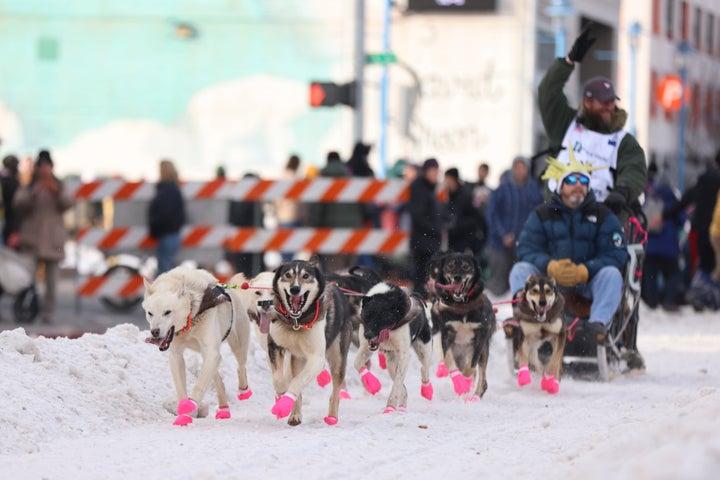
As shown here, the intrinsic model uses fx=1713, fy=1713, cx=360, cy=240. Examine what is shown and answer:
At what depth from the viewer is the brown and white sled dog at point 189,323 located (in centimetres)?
854

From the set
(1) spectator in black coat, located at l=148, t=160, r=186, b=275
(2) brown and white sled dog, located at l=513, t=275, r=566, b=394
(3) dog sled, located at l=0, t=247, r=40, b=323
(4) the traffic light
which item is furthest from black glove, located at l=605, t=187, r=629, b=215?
(4) the traffic light

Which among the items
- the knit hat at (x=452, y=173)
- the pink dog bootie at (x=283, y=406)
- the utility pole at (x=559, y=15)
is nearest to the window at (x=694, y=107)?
the utility pole at (x=559, y=15)

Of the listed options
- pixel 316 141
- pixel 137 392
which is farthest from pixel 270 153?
pixel 137 392

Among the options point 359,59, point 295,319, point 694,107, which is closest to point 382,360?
point 295,319

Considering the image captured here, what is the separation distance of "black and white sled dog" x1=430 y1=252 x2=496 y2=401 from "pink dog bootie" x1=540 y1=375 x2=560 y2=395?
17.2 inches

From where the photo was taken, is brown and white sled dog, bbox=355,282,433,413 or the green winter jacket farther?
the green winter jacket

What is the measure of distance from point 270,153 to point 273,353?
23929 millimetres

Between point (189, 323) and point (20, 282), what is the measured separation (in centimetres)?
797

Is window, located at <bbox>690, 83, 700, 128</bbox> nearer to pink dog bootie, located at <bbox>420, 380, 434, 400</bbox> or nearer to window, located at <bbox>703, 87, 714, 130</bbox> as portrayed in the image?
window, located at <bbox>703, 87, 714, 130</bbox>

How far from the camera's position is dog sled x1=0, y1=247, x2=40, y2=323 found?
53.4 feet

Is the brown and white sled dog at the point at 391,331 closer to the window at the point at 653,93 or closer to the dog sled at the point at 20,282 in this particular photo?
the dog sled at the point at 20,282

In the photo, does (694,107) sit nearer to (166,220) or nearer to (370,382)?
(166,220)

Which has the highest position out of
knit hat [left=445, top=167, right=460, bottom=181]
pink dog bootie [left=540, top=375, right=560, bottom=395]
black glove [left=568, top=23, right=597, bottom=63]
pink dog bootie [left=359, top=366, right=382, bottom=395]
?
black glove [left=568, top=23, right=597, bottom=63]

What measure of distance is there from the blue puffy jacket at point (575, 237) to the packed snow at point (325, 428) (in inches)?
32.7
